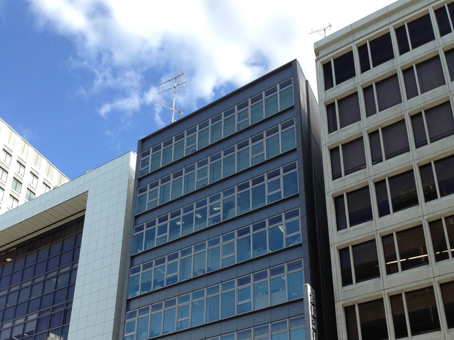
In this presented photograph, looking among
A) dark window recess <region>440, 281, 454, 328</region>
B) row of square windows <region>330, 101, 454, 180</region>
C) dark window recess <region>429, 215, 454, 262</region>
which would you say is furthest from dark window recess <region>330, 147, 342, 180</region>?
dark window recess <region>440, 281, 454, 328</region>

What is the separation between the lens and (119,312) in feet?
149

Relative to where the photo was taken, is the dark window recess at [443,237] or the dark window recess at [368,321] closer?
the dark window recess at [443,237]

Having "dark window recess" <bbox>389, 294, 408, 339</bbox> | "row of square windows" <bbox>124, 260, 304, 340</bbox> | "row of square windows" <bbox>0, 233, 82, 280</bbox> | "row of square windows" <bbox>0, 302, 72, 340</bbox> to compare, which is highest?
"row of square windows" <bbox>0, 233, 82, 280</bbox>

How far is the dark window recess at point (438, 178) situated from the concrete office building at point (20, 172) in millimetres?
63683

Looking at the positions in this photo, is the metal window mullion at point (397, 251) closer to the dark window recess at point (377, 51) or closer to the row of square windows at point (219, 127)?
the dark window recess at point (377, 51)

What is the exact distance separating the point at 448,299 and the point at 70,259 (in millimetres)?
34538

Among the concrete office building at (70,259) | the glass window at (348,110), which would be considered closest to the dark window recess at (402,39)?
the glass window at (348,110)

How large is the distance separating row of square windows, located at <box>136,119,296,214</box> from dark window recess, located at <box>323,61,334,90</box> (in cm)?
334

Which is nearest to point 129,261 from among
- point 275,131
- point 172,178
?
point 172,178

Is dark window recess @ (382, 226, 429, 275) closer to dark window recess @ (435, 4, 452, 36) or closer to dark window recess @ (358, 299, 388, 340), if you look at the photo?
dark window recess @ (358, 299, 388, 340)

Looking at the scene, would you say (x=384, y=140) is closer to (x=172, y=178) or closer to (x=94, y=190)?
(x=172, y=178)

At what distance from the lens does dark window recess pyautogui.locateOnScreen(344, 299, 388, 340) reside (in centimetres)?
3262

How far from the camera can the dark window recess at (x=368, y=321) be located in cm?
3262

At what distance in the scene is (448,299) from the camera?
3095 cm
